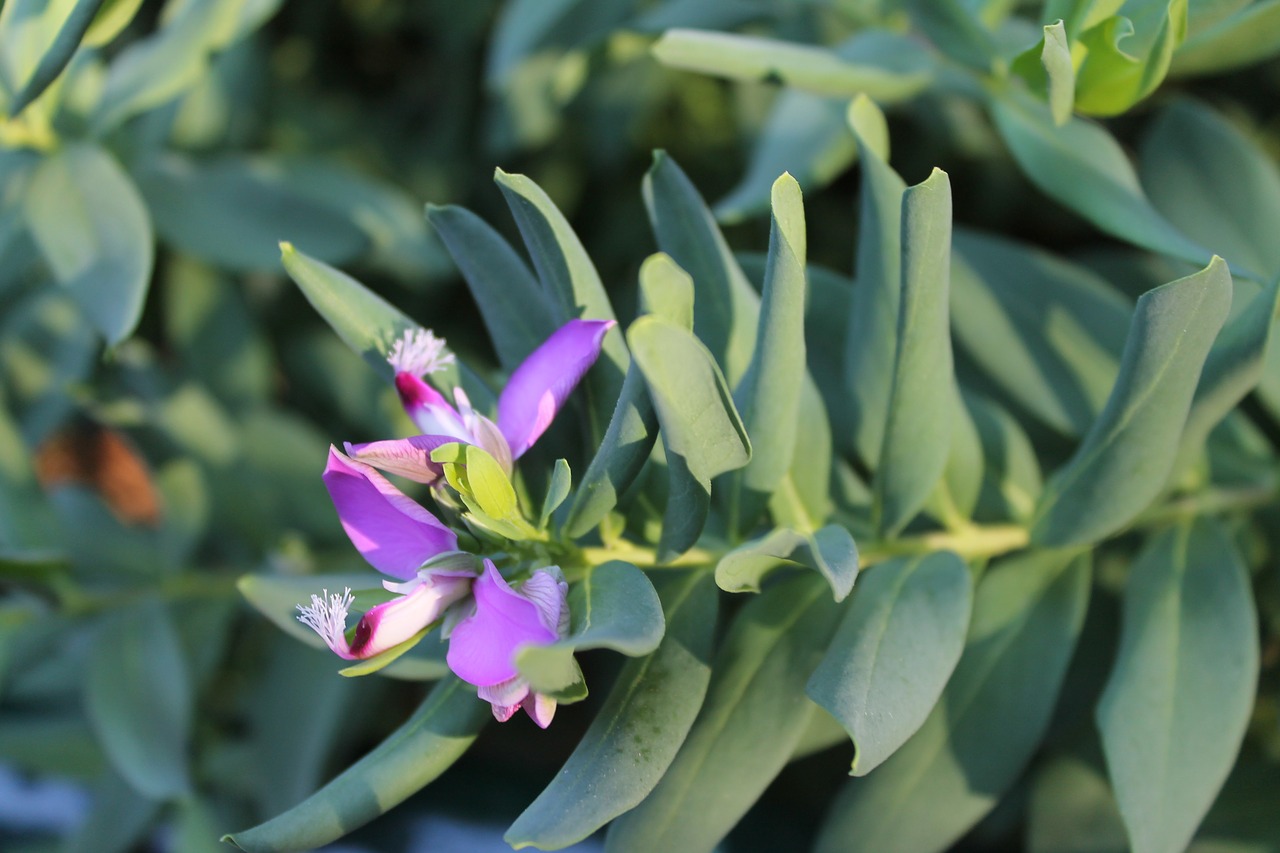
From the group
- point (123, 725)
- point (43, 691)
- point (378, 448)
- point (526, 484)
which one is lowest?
point (43, 691)

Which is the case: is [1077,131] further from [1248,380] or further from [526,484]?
[526,484]

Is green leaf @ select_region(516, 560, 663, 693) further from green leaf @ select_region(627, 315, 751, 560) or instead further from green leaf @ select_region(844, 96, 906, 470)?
green leaf @ select_region(844, 96, 906, 470)

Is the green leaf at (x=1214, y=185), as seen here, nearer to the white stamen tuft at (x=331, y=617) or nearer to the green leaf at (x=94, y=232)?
the white stamen tuft at (x=331, y=617)

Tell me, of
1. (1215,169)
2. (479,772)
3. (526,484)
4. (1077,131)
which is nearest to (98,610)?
(479,772)

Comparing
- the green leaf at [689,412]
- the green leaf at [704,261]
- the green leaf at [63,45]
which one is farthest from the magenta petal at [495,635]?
the green leaf at [63,45]

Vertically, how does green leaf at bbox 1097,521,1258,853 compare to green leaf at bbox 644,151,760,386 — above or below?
below

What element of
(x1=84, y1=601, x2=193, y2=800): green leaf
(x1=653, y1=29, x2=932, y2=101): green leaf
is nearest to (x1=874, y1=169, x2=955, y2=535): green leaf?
(x1=653, y1=29, x2=932, y2=101): green leaf

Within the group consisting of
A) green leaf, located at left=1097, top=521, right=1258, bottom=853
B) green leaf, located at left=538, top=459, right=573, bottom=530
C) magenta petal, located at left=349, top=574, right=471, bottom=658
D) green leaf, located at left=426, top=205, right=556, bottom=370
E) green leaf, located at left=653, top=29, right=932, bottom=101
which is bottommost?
green leaf, located at left=1097, top=521, right=1258, bottom=853
